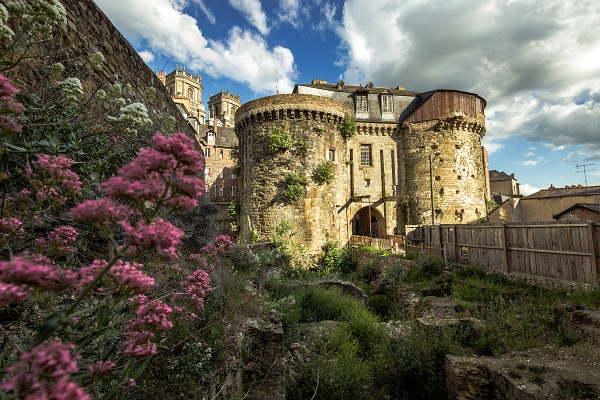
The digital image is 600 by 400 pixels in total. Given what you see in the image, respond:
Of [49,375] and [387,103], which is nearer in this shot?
[49,375]

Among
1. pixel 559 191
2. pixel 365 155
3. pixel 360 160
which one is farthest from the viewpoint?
pixel 559 191

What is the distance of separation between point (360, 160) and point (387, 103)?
538cm

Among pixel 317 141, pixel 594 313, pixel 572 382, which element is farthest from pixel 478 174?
pixel 572 382

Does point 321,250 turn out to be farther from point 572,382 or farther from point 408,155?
point 572,382

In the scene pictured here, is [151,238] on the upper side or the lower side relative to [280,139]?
lower

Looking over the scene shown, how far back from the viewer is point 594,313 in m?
6.10

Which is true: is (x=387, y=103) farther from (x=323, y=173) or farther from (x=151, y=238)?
(x=151, y=238)

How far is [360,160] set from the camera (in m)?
24.1

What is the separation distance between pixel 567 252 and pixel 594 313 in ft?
7.04

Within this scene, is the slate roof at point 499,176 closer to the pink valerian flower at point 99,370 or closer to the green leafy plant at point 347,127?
the green leafy plant at point 347,127

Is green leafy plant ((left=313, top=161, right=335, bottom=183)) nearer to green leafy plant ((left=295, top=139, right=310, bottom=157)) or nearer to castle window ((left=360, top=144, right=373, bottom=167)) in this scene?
green leafy plant ((left=295, top=139, right=310, bottom=157))

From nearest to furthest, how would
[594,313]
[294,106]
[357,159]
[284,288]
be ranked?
[594,313] < [284,288] < [294,106] < [357,159]

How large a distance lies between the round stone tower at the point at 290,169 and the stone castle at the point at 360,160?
7 cm

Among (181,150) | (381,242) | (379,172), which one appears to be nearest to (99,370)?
(181,150)
